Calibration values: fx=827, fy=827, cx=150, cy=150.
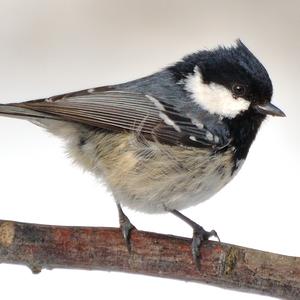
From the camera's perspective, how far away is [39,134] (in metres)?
3.07

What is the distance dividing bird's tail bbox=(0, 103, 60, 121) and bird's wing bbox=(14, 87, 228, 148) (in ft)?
0.04

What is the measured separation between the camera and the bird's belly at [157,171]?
2.17 metres

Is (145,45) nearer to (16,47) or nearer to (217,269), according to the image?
(16,47)

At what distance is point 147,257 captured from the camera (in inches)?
79.9

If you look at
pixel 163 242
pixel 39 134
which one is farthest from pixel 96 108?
pixel 39 134

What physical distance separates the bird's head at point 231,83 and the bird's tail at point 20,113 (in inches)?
16.2

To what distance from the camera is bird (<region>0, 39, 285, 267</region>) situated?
2.18 meters

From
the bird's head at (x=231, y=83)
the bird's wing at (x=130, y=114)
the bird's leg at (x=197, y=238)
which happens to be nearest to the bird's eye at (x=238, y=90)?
the bird's head at (x=231, y=83)

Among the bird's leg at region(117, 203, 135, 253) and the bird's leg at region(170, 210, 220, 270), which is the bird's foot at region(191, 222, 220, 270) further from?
the bird's leg at region(117, 203, 135, 253)

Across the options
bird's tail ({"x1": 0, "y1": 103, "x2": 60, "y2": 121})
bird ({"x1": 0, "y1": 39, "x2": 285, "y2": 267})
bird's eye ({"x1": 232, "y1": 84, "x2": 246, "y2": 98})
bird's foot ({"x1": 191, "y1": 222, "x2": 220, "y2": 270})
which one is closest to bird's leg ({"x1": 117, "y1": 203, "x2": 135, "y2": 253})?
bird ({"x1": 0, "y1": 39, "x2": 285, "y2": 267})

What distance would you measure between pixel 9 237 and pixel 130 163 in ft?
1.34

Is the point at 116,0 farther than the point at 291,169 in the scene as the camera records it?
Yes

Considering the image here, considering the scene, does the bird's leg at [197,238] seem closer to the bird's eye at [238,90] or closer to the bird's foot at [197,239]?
the bird's foot at [197,239]

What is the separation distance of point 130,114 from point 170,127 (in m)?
0.12
